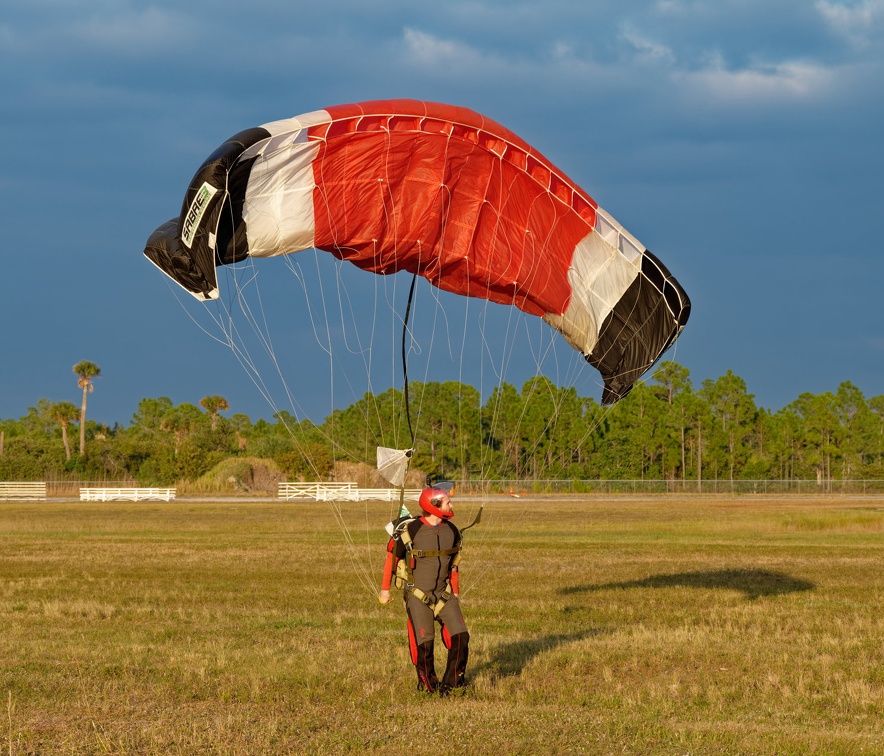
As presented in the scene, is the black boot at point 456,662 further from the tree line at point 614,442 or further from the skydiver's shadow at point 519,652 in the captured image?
the tree line at point 614,442

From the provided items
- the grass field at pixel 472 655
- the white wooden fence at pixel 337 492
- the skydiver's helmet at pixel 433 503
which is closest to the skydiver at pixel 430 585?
the skydiver's helmet at pixel 433 503

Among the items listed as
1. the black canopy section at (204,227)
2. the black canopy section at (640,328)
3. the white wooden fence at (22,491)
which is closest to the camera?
the black canopy section at (204,227)

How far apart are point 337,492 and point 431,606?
174 feet

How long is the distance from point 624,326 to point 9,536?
25762 millimetres

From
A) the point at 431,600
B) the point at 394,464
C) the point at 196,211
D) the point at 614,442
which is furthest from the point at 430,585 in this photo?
the point at 614,442

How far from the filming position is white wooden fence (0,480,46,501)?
68875mm

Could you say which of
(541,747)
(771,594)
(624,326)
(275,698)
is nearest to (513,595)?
(771,594)

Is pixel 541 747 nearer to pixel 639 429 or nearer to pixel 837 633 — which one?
pixel 837 633

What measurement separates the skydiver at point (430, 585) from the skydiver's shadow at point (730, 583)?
8694 mm

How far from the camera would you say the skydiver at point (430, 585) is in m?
9.94

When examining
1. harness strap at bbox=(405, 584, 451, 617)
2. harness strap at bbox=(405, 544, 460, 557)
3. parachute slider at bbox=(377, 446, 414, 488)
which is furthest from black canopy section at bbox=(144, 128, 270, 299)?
harness strap at bbox=(405, 584, 451, 617)

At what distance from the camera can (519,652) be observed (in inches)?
483

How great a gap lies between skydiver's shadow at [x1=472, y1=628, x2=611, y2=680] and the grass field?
0.14 ft

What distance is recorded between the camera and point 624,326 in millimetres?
14453
